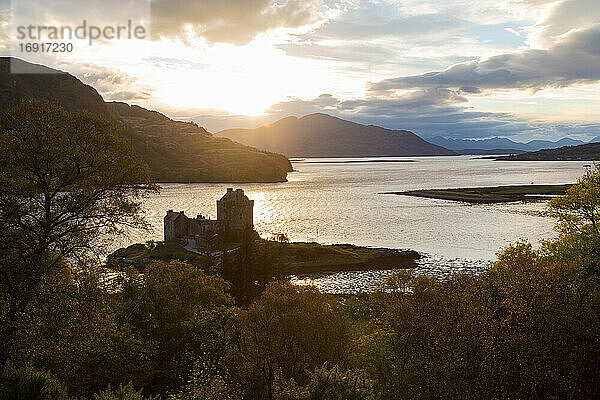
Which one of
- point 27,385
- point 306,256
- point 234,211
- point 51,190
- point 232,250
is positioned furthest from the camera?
point 234,211

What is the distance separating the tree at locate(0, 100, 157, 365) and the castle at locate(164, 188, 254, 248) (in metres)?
84.9

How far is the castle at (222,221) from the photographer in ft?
358

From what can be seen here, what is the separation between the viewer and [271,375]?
30422mm

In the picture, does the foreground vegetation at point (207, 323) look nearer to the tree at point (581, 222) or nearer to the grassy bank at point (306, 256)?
the tree at point (581, 222)

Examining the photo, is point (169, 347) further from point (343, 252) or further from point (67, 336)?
point (343, 252)

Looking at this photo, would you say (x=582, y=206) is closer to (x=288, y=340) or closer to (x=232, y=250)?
(x=288, y=340)

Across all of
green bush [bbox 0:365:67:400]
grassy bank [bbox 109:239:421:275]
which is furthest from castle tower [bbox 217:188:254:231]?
green bush [bbox 0:365:67:400]

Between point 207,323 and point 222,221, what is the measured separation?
7753cm

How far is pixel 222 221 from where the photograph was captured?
360ft

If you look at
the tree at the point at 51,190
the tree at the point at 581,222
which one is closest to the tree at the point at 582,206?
the tree at the point at 581,222

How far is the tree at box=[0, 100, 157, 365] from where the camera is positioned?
2056 centimetres

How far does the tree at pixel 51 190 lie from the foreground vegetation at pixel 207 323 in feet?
0.23

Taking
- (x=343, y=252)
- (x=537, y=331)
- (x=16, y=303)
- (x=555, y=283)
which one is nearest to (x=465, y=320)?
(x=537, y=331)

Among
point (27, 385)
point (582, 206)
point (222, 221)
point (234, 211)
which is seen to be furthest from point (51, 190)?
point (234, 211)
